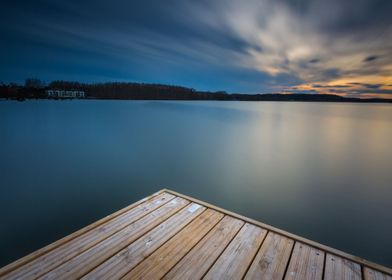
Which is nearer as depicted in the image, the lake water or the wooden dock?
the wooden dock

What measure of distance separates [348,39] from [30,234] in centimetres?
1216

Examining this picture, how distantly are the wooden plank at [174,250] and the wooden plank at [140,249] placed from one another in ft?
0.19

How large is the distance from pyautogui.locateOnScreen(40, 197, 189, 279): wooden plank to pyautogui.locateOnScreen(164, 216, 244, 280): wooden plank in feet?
1.80

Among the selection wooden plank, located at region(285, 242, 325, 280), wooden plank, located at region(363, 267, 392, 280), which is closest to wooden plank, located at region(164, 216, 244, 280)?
wooden plank, located at region(285, 242, 325, 280)

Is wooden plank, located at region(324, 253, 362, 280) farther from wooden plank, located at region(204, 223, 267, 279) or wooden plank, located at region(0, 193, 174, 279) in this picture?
wooden plank, located at region(0, 193, 174, 279)

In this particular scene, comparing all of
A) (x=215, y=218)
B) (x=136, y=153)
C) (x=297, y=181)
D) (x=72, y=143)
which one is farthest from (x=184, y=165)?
(x=72, y=143)

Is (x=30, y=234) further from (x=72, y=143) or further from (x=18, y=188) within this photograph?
(x=72, y=143)

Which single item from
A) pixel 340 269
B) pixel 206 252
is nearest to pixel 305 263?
pixel 340 269

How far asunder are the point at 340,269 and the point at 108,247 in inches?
77.0

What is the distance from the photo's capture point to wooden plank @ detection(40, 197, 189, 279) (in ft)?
4.50

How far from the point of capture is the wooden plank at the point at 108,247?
1370mm

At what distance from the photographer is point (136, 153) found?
636 cm

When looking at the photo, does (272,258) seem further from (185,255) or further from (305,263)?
(185,255)

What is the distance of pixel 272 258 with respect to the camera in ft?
5.08
